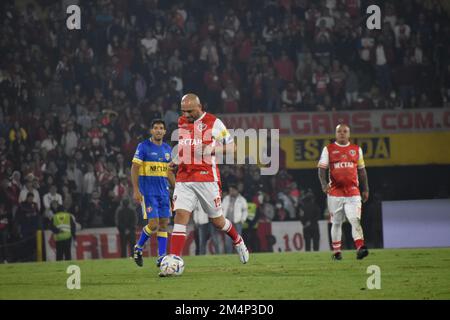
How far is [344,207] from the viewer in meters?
17.2

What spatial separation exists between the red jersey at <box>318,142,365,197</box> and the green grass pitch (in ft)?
4.20

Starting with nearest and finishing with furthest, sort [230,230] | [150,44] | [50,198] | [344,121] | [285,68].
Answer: [230,230], [50,198], [344,121], [285,68], [150,44]

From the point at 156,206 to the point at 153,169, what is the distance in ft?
2.04

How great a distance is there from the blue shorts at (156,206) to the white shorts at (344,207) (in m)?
3.40

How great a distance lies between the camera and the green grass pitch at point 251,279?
11.3 meters

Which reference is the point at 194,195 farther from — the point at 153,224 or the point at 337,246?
the point at 337,246

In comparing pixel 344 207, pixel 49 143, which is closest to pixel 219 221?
pixel 344 207

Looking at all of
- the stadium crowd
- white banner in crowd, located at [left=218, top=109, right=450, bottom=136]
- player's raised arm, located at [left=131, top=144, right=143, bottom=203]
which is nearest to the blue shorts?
player's raised arm, located at [left=131, top=144, right=143, bottom=203]

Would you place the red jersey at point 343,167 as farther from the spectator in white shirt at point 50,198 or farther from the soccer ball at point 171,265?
the spectator in white shirt at point 50,198

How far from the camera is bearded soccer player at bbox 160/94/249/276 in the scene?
13328 millimetres

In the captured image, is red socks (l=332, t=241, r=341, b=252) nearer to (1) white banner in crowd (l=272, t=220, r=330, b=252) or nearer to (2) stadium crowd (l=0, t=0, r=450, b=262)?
(1) white banner in crowd (l=272, t=220, r=330, b=252)

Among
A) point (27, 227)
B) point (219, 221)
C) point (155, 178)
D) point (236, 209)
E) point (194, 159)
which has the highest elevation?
point (194, 159)

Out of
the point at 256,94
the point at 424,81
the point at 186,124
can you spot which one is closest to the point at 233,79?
the point at 256,94
